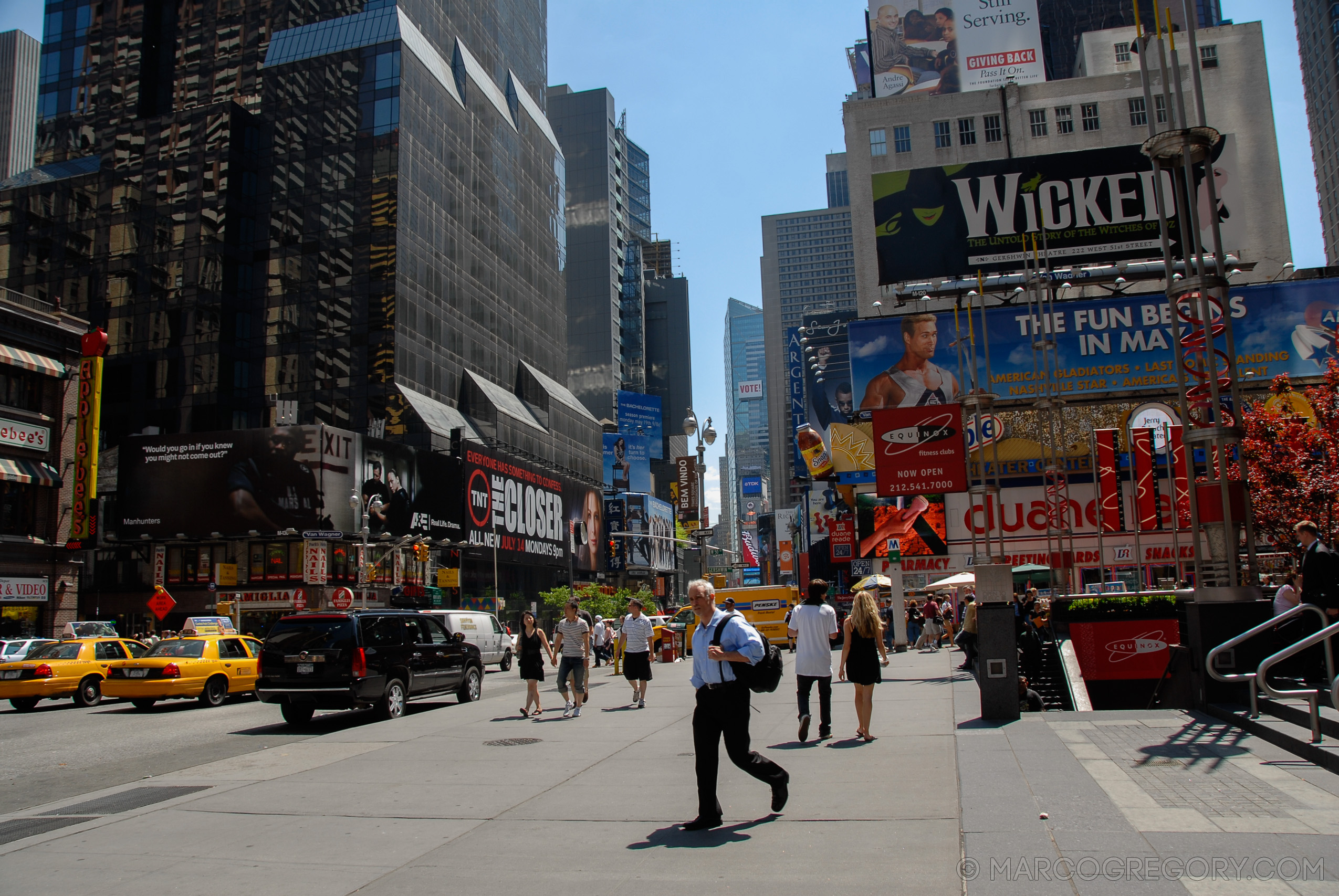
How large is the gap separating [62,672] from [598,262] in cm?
12879

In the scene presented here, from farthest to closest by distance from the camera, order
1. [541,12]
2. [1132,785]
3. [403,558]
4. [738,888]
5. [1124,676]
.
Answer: [541,12] → [403,558] → [1124,676] → [1132,785] → [738,888]

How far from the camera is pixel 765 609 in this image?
116ft

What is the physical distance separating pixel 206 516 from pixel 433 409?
17.6m

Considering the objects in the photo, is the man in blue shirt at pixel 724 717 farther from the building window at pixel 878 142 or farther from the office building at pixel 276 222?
the building window at pixel 878 142

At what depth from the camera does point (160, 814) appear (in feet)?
26.6

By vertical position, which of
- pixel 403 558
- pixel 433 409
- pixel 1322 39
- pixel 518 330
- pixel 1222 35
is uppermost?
pixel 1322 39

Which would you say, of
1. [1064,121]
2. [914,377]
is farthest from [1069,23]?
[914,377]

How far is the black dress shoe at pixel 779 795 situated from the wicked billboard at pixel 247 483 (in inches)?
1648

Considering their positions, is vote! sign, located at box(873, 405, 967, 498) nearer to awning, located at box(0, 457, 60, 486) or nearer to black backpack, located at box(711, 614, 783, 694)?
black backpack, located at box(711, 614, 783, 694)

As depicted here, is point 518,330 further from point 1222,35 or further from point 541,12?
point 1222,35

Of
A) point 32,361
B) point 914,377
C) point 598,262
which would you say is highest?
point 598,262

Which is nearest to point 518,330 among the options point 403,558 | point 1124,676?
point 403,558

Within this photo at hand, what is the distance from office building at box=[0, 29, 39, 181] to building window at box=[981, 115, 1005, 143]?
140 metres

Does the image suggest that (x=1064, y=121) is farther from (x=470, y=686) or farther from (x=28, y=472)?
(x=28, y=472)
